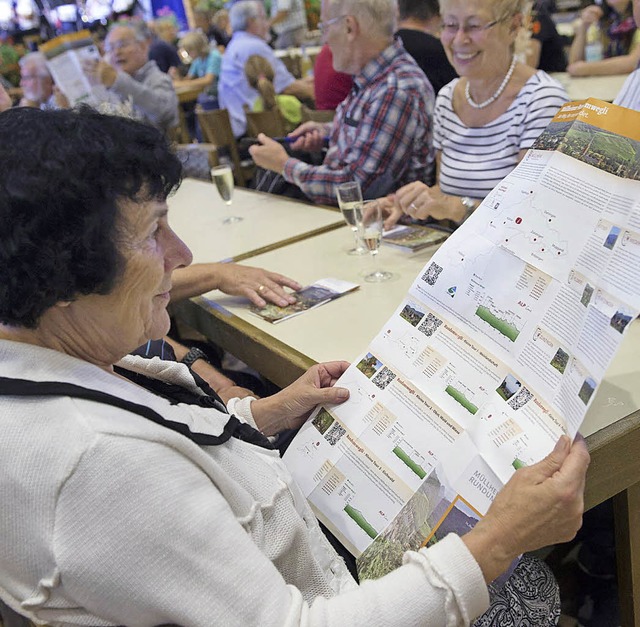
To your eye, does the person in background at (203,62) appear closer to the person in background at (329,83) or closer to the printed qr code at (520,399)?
the person in background at (329,83)

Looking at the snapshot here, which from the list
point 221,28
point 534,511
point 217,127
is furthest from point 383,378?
point 221,28

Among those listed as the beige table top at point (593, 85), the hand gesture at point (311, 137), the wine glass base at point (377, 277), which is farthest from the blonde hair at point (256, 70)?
the wine glass base at point (377, 277)

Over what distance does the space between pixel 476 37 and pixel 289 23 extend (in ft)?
22.3

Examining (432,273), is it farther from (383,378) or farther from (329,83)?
(329,83)

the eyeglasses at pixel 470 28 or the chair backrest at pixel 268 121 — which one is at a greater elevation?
the eyeglasses at pixel 470 28

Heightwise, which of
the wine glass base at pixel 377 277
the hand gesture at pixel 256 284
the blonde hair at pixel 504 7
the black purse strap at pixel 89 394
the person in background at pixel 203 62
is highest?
the blonde hair at pixel 504 7

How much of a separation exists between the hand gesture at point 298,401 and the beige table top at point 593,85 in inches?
103

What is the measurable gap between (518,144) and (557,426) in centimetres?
149

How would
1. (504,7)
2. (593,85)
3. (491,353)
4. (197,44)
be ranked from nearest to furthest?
(491,353), (504,7), (593,85), (197,44)

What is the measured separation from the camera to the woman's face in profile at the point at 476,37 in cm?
207

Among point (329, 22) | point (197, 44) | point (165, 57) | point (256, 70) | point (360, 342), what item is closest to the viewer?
point (360, 342)

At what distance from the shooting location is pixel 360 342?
4.64 feet

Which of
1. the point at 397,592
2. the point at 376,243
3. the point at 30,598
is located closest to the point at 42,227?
the point at 30,598

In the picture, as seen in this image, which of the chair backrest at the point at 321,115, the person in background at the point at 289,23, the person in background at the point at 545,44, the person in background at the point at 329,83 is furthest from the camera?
the person in background at the point at 289,23
